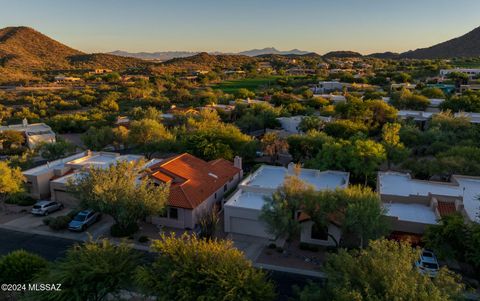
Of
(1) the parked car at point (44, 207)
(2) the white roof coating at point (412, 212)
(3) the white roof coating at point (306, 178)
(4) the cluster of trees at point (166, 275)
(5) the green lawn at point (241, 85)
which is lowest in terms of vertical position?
(1) the parked car at point (44, 207)

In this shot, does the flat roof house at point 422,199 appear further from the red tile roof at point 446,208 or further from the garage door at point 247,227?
the garage door at point 247,227

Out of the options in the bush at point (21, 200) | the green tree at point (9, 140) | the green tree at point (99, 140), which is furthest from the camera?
the green tree at point (9, 140)

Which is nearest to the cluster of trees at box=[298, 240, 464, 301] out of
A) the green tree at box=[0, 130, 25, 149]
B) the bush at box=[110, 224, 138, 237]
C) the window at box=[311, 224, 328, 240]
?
the window at box=[311, 224, 328, 240]

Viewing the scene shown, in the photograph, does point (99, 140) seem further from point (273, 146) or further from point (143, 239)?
point (143, 239)

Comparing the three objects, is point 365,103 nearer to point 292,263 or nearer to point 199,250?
point 292,263

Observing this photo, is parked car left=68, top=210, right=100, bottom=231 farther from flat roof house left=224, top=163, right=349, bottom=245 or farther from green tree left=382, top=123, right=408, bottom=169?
green tree left=382, top=123, right=408, bottom=169

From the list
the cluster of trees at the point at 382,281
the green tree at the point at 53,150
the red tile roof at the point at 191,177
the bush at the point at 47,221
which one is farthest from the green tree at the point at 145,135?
the cluster of trees at the point at 382,281

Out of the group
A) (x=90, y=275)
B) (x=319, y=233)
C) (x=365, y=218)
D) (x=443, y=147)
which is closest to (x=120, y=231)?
(x=90, y=275)
